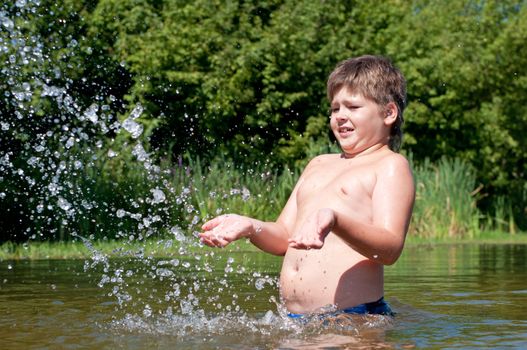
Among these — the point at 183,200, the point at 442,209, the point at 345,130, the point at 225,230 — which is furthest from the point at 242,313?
the point at 442,209

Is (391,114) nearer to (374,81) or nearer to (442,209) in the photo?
(374,81)

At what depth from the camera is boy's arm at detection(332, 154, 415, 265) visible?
5113 millimetres

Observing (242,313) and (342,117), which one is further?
(242,313)

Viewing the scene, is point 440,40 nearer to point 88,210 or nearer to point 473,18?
point 473,18

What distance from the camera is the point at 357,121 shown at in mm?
5746

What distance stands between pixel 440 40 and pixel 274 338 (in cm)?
2214

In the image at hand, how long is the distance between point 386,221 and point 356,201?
0.27 metres

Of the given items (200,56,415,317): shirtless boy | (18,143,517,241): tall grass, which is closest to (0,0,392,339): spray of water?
(18,143,517,241): tall grass

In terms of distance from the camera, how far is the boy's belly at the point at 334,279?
5559 millimetres

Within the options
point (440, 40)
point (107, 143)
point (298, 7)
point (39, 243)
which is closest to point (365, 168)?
point (39, 243)

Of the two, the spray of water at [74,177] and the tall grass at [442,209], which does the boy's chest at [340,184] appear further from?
the tall grass at [442,209]

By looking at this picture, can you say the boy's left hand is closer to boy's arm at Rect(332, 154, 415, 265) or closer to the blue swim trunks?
boy's arm at Rect(332, 154, 415, 265)

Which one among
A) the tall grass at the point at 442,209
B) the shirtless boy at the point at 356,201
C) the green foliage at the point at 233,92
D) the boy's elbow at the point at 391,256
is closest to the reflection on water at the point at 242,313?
the shirtless boy at the point at 356,201

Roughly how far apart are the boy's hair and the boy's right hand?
3.50ft
